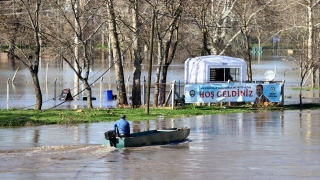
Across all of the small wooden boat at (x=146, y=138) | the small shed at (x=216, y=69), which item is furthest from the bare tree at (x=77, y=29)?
the small wooden boat at (x=146, y=138)

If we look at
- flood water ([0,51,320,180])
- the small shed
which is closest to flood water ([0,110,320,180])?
flood water ([0,51,320,180])

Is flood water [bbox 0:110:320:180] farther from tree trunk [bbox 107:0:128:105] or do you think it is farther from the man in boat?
tree trunk [bbox 107:0:128:105]

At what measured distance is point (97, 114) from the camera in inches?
1352

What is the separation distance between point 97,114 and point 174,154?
1164 centimetres

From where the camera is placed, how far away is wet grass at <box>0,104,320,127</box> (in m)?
31.5

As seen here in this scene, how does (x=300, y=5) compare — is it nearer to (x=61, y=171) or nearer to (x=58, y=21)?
(x=58, y=21)

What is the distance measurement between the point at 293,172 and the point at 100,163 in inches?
222

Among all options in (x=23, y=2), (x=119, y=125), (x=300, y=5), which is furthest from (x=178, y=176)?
(x=300, y=5)

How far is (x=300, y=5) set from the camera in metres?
58.0

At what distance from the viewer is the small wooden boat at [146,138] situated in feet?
77.5

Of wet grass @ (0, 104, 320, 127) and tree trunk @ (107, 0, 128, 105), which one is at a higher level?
tree trunk @ (107, 0, 128, 105)

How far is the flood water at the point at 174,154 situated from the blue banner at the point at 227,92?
6701 millimetres

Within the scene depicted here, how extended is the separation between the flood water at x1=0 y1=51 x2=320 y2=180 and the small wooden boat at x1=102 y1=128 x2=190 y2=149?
25 cm

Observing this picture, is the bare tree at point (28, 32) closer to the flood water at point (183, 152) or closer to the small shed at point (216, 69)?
the flood water at point (183, 152)
